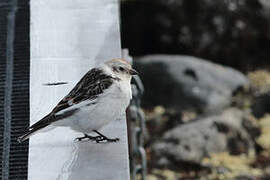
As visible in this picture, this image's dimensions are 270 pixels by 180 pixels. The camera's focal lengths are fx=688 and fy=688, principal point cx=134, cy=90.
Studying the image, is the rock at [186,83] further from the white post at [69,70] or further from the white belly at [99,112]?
the white belly at [99,112]

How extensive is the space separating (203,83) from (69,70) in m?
4.35

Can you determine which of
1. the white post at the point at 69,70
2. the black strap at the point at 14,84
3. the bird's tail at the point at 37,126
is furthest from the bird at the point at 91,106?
the black strap at the point at 14,84

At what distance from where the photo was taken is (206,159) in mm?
7562

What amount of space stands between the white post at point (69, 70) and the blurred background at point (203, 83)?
109 inches

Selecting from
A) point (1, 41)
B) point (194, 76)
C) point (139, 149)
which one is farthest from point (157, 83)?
point (1, 41)

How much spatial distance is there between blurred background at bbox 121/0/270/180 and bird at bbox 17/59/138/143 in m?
3.52

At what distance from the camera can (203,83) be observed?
347 inches

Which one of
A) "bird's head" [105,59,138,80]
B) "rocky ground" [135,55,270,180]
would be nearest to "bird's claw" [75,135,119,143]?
"bird's head" [105,59,138,80]

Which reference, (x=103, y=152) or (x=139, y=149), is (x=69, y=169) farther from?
(x=139, y=149)

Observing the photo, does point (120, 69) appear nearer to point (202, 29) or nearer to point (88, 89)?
point (88, 89)

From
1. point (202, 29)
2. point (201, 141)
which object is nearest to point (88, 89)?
point (201, 141)

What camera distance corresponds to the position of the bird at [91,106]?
12.9 feet

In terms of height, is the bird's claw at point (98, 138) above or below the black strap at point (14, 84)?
below

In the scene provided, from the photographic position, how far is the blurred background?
757cm
